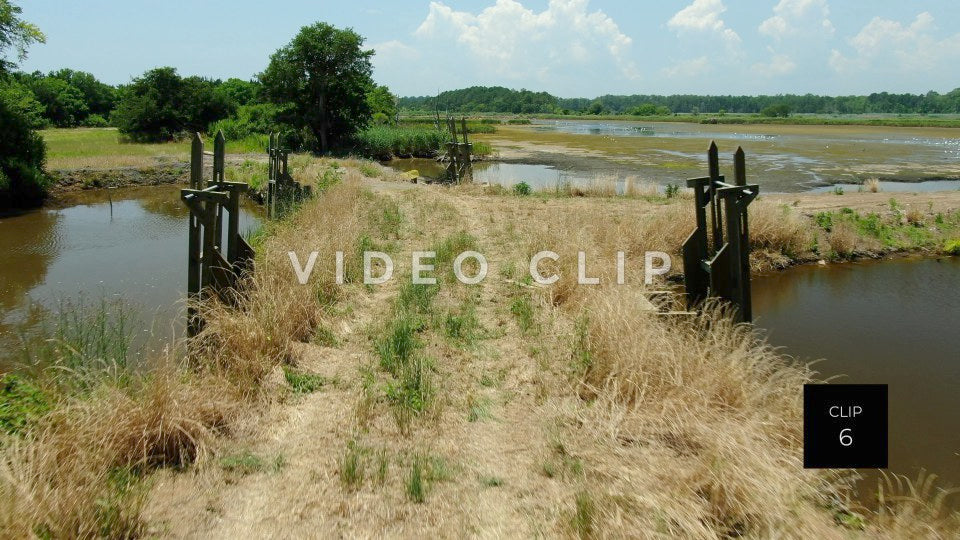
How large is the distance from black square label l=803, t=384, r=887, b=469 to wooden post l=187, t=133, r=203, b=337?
5.34m

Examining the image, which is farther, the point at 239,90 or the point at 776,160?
the point at 239,90

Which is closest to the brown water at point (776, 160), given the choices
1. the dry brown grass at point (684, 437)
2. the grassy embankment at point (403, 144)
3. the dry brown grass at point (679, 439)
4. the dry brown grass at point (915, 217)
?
the grassy embankment at point (403, 144)

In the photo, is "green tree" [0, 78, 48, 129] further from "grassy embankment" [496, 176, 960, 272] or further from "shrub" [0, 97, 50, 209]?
"grassy embankment" [496, 176, 960, 272]

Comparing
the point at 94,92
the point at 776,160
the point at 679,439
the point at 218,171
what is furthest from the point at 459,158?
the point at 94,92

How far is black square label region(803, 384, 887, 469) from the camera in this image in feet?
10.7

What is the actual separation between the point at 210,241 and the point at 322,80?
1120 inches

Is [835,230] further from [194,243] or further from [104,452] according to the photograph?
[104,452]

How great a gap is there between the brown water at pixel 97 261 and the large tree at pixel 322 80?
42.4 feet

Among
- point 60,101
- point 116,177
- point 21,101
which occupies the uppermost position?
point 60,101

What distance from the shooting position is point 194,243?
6.26 metres

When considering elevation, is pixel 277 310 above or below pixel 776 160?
below

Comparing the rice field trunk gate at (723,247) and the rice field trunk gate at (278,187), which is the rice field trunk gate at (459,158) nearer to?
the rice field trunk gate at (278,187)

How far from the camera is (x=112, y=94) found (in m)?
55.9

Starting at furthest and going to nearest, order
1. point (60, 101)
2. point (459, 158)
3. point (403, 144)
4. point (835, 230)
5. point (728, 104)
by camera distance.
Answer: point (728, 104), point (60, 101), point (403, 144), point (459, 158), point (835, 230)
